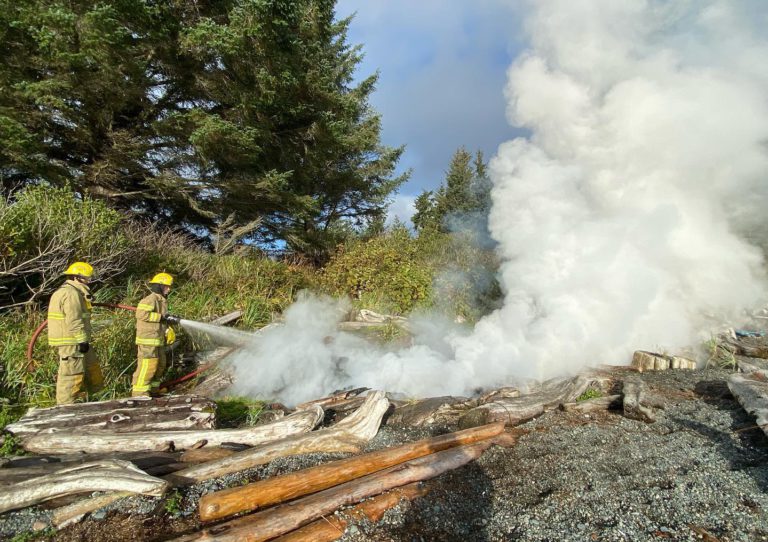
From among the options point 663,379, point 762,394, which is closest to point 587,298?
point 663,379

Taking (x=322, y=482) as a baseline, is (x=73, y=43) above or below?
above

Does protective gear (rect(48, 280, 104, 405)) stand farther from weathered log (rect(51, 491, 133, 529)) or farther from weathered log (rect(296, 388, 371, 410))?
weathered log (rect(296, 388, 371, 410))

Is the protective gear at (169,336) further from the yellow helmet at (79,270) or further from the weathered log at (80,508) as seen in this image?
the weathered log at (80,508)

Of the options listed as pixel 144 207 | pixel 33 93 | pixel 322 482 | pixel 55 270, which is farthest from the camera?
pixel 144 207

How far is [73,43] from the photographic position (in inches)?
320

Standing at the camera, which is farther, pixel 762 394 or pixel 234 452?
pixel 762 394

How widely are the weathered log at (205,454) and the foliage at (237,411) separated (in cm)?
106

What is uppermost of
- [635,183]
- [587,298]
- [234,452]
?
→ [635,183]

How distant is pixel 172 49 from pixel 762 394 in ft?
42.9

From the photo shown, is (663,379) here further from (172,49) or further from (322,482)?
(172,49)

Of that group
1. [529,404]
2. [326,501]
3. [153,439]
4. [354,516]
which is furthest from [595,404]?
[153,439]

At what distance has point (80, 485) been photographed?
9.37ft

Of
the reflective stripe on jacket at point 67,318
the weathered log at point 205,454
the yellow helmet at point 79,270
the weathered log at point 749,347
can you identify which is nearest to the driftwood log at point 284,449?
the weathered log at point 205,454

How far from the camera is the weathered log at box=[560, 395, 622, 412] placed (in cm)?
481
